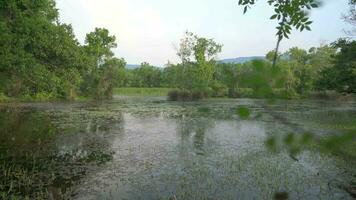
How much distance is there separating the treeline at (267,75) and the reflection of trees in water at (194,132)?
8.79 ft

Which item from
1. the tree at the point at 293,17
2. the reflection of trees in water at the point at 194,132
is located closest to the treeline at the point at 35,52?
the reflection of trees in water at the point at 194,132

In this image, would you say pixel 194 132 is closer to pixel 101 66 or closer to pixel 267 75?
pixel 267 75

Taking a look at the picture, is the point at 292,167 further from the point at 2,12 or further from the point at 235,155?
the point at 2,12

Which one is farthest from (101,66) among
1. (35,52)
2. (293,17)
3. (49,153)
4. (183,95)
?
(293,17)

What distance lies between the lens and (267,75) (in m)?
1.09

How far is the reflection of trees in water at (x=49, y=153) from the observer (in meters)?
8.99

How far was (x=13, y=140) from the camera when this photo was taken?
14.8 meters

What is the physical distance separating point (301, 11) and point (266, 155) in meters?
11.7

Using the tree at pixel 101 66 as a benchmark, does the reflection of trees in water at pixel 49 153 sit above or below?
below

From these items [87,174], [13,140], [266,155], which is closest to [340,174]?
[266,155]

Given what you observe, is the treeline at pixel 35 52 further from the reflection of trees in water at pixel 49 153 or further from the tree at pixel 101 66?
the tree at pixel 101 66

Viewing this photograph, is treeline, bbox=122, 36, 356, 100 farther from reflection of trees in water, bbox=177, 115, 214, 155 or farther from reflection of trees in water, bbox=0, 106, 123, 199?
reflection of trees in water, bbox=0, 106, 123, 199

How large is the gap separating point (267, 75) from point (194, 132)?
17419 mm

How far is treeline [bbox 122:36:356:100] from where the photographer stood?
1.10 metres
